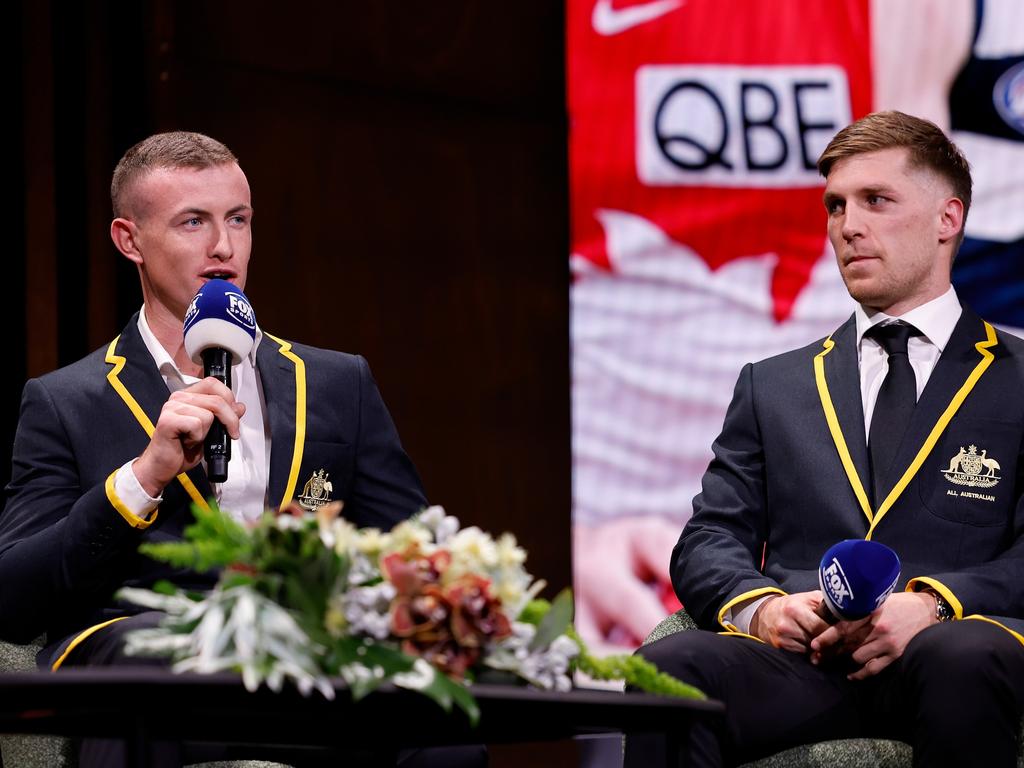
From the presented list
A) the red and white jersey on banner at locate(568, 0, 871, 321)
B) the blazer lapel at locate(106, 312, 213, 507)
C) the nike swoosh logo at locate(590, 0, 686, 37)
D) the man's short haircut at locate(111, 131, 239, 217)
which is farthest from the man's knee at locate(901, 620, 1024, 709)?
the nike swoosh logo at locate(590, 0, 686, 37)

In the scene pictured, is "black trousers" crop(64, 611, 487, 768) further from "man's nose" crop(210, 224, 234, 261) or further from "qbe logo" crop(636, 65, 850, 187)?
"qbe logo" crop(636, 65, 850, 187)

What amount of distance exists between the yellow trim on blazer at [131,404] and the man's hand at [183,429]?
0.17 metres

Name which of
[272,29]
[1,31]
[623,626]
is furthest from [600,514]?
[1,31]

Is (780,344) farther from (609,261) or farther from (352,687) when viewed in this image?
(352,687)

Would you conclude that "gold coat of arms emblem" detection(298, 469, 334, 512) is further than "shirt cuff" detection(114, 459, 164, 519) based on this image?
Yes

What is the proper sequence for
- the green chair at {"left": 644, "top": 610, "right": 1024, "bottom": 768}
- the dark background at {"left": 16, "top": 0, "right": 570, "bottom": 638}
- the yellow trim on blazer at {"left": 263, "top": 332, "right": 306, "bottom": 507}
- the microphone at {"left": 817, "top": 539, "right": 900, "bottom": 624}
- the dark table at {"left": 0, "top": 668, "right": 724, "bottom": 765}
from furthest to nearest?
the dark background at {"left": 16, "top": 0, "right": 570, "bottom": 638} < the yellow trim on blazer at {"left": 263, "top": 332, "right": 306, "bottom": 507} < the green chair at {"left": 644, "top": 610, "right": 1024, "bottom": 768} < the microphone at {"left": 817, "top": 539, "right": 900, "bottom": 624} < the dark table at {"left": 0, "top": 668, "right": 724, "bottom": 765}

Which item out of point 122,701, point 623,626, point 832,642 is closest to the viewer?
point 122,701

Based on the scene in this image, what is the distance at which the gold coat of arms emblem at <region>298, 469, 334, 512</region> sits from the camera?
2609 millimetres

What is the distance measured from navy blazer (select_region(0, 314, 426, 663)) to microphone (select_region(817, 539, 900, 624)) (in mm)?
841

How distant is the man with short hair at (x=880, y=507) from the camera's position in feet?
7.43

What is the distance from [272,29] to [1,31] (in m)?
0.70

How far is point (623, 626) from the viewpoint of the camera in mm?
4074

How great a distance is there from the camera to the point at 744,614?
8.23 feet

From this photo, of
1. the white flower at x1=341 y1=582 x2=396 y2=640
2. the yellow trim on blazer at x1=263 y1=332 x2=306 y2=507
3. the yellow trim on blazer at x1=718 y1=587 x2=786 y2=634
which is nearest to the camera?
the white flower at x1=341 y1=582 x2=396 y2=640
